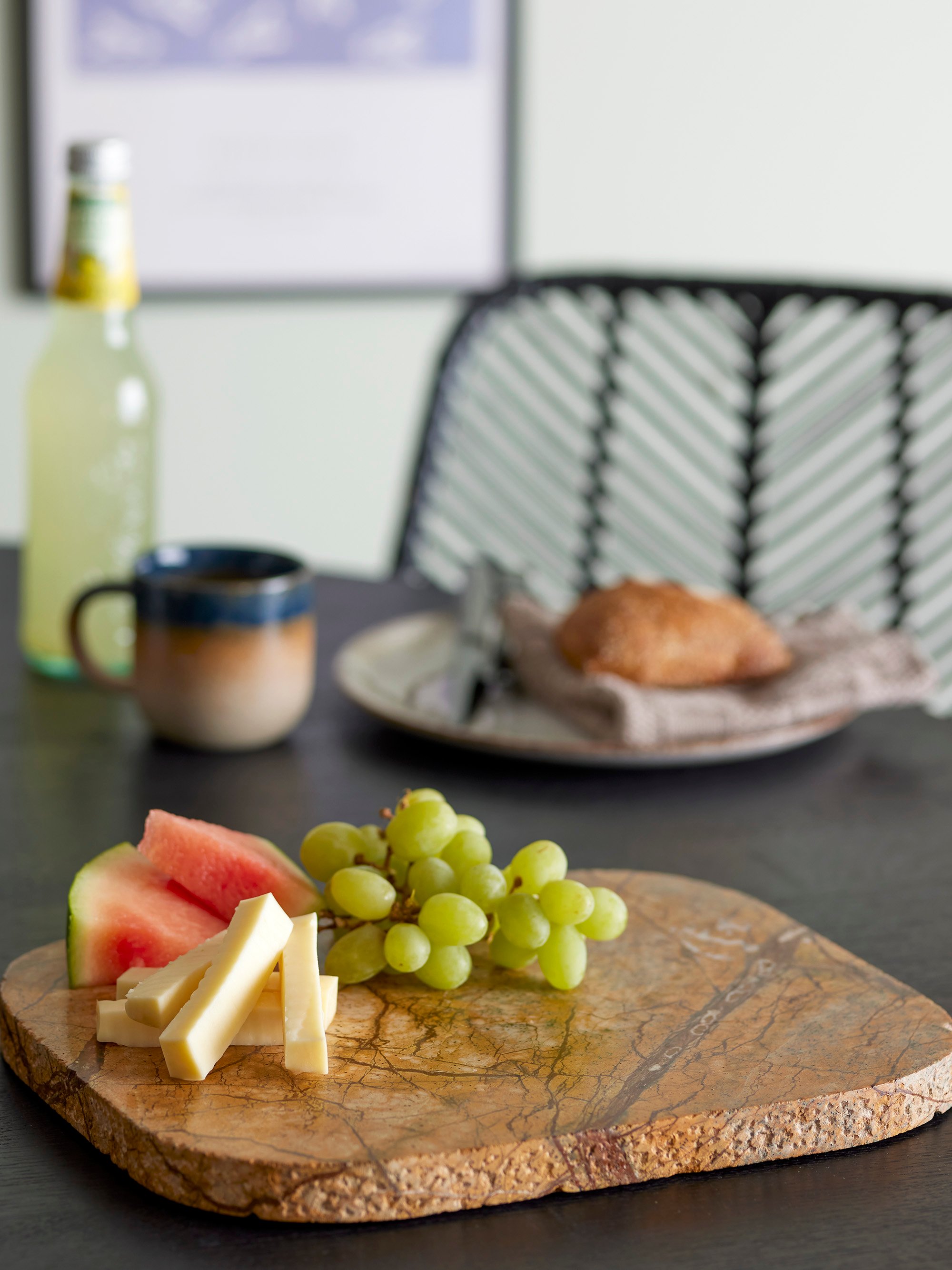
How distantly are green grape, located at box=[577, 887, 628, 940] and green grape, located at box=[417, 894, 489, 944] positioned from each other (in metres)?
0.05

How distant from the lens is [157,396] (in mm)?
1163

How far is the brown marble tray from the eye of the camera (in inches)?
20.8

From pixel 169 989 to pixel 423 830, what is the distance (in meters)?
0.15

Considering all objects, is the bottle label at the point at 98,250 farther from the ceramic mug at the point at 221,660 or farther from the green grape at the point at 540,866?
the green grape at the point at 540,866

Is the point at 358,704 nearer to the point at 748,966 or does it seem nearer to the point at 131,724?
the point at 131,724

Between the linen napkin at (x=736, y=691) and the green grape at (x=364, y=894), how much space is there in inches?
13.3

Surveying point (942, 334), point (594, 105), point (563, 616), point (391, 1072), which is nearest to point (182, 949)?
point (391, 1072)

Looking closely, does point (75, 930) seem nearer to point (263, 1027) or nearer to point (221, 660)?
point (263, 1027)

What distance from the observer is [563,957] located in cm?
66

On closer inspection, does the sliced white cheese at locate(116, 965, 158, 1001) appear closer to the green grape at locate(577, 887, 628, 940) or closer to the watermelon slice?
the watermelon slice

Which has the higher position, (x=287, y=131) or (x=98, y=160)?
(x=287, y=131)

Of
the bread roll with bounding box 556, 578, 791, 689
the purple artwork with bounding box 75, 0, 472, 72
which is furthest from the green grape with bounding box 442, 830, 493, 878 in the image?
the purple artwork with bounding box 75, 0, 472, 72

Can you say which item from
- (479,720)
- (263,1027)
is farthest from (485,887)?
(479,720)

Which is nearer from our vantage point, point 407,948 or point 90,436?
point 407,948
